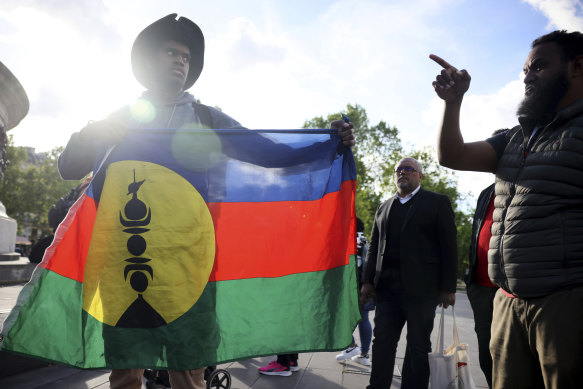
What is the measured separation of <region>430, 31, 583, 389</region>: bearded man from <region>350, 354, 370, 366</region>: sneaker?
375 cm

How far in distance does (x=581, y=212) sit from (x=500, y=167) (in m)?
0.49

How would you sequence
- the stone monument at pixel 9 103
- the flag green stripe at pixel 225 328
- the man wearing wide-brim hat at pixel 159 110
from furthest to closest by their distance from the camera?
the stone monument at pixel 9 103
the man wearing wide-brim hat at pixel 159 110
the flag green stripe at pixel 225 328

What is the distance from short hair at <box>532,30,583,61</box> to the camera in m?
2.01

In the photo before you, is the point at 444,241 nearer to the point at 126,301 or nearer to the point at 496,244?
the point at 496,244

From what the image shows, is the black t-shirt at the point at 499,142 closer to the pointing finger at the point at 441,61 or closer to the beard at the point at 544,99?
the beard at the point at 544,99

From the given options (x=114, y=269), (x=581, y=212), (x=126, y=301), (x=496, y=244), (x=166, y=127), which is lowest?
(x=126, y=301)

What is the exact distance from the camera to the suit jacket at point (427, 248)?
391 cm

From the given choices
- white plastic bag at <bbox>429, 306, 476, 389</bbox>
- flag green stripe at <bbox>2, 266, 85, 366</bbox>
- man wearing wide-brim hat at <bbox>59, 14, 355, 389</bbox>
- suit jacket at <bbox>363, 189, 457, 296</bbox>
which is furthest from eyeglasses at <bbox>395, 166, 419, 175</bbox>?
flag green stripe at <bbox>2, 266, 85, 366</bbox>

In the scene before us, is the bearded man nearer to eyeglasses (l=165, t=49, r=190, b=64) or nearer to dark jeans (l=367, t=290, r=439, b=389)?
eyeglasses (l=165, t=49, r=190, b=64)

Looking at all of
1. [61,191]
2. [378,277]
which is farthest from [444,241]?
[61,191]

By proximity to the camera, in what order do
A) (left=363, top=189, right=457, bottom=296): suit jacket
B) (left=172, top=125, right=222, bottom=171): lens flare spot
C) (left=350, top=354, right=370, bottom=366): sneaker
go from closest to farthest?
(left=172, top=125, right=222, bottom=171): lens flare spot, (left=363, top=189, right=457, bottom=296): suit jacket, (left=350, top=354, right=370, bottom=366): sneaker

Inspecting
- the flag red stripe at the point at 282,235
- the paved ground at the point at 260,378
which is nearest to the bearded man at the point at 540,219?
the flag red stripe at the point at 282,235

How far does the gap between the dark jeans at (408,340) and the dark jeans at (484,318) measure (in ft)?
2.00

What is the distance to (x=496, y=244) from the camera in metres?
2.09
